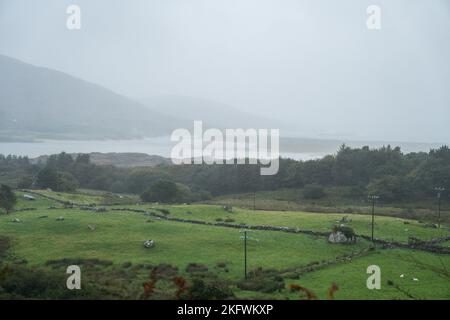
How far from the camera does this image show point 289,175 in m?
104

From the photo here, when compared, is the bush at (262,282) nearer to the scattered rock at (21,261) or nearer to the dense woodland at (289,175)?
the scattered rock at (21,261)

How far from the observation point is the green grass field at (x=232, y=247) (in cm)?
2869

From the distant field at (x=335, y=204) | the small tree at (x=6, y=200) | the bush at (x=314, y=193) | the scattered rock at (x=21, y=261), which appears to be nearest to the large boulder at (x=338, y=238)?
the distant field at (x=335, y=204)

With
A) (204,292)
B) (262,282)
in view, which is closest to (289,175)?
(262,282)

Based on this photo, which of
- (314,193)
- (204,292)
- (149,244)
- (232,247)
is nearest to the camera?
(204,292)

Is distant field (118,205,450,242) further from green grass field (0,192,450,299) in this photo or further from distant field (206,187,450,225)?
distant field (206,187,450,225)

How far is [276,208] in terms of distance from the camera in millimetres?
68188

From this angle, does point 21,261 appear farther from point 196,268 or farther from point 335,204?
point 335,204

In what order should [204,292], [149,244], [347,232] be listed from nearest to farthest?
[204,292], [149,244], [347,232]

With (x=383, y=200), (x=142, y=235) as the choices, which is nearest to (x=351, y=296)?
(x=142, y=235)

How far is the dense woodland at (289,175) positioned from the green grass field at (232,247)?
36523 mm

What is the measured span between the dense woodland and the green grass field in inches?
1438

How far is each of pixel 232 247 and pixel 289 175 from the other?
220ft
